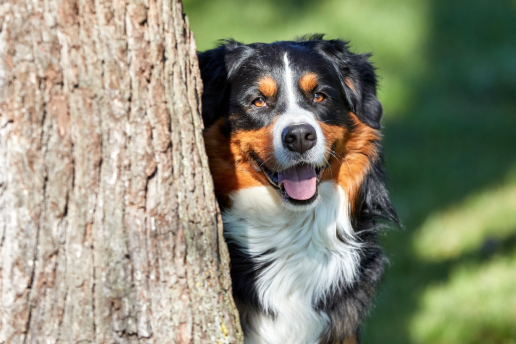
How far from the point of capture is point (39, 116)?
1679mm

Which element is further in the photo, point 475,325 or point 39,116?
point 475,325

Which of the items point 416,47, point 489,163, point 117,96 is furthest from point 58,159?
point 416,47

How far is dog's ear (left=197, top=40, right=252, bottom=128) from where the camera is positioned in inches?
129

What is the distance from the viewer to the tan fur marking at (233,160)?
3.15m

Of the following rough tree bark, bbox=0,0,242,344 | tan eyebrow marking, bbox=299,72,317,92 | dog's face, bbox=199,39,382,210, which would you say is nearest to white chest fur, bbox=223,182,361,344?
dog's face, bbox=199,39,382,210

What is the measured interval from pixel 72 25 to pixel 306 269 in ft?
6.34

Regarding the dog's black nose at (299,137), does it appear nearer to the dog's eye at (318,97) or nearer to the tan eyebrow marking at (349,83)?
the dog's eye at (318,97)

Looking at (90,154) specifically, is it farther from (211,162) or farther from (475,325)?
(475,325)

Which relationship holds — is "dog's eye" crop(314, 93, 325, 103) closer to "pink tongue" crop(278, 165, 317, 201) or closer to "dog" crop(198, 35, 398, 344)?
"dog" crop(198, 35, 398, 344)

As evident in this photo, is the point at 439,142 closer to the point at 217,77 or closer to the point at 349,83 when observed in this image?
the point at 349,83

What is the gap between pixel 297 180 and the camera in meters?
3.16

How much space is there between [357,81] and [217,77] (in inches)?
35.2

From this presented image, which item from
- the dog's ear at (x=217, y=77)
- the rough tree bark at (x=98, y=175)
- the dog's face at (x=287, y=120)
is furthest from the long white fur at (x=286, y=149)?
the rough tree bark at (x=98, y=175)

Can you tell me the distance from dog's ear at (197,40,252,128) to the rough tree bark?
129 centimetres
